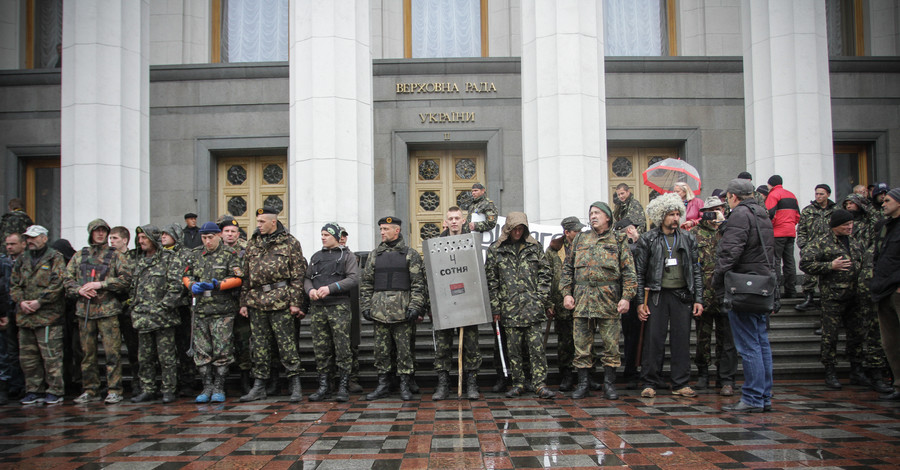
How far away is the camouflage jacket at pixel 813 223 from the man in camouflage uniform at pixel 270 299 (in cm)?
669

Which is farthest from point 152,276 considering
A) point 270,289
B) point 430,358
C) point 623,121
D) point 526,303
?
point 623,121

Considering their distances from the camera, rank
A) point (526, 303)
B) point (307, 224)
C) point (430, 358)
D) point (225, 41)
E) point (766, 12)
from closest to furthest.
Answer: point (526, 303) < point (430, 358) < point (307, 224) < point (766, 12) < point (225, 41)

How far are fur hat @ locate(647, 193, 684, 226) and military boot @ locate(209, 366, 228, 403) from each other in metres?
5.28

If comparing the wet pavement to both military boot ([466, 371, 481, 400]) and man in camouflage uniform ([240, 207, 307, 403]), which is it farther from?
man in camouflage uniform ([240, 207, 307, 403])

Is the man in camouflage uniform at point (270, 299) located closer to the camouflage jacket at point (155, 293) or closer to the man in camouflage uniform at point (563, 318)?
the camouflage jacket at point (155, 293)

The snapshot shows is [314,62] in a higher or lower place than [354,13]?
lower

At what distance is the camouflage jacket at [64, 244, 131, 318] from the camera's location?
285 inches

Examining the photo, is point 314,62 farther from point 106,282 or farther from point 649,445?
point 649,445

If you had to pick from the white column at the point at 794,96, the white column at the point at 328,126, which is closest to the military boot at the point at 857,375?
the white column at the point at 794,96

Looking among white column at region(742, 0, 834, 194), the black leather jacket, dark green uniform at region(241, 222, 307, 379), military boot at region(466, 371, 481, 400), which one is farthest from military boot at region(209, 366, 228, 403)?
white column at region(742, 0, 834, 194)

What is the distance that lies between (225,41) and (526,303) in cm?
1140

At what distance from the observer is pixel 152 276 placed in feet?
23.8

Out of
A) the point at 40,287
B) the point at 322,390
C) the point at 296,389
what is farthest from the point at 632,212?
the point at 40,287

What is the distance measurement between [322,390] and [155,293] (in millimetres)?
2370
